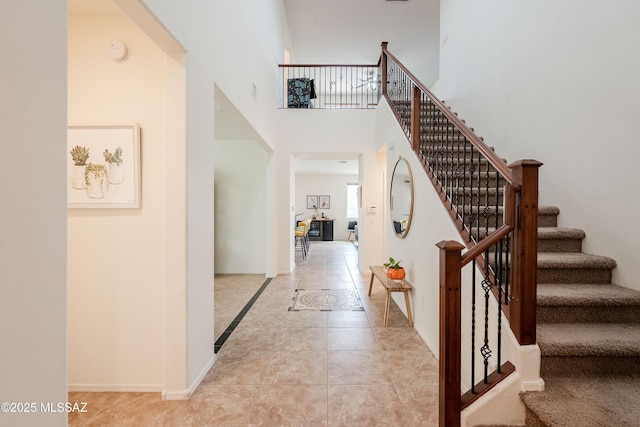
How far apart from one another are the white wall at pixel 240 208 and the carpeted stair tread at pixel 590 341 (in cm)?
479

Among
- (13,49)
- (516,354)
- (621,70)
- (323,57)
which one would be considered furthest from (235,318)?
(323,57)

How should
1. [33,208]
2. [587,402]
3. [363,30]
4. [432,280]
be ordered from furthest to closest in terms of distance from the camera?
[363,30] < [432,280] < [587,402] < [33,208]

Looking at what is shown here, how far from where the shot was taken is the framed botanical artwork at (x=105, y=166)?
2.01 m

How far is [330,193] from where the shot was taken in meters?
12.1

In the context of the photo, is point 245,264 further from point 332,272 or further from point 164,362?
point 164,362

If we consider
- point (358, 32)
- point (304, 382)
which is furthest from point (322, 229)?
point (304, 382)

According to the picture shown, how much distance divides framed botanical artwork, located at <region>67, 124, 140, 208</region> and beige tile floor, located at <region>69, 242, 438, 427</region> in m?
1.45

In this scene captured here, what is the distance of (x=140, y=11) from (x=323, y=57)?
7.99 m

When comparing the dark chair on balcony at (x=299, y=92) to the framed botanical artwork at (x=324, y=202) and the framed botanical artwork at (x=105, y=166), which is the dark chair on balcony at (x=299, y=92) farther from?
the framed botanical artwork at (x=324, y=202)

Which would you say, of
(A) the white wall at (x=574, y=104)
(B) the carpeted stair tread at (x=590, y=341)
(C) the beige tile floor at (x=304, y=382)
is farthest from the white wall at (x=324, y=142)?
(B) the carpeted stair tread at (x=590, y=341)

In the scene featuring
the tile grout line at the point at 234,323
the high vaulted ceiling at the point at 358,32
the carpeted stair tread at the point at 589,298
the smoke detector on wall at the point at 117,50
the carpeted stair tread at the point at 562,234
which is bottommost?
the tile grout line at the point at 234,323

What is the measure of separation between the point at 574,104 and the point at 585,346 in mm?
2069

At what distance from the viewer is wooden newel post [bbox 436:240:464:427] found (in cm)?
152

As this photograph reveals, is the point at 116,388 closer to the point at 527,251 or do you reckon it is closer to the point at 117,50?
the point at 117,50
